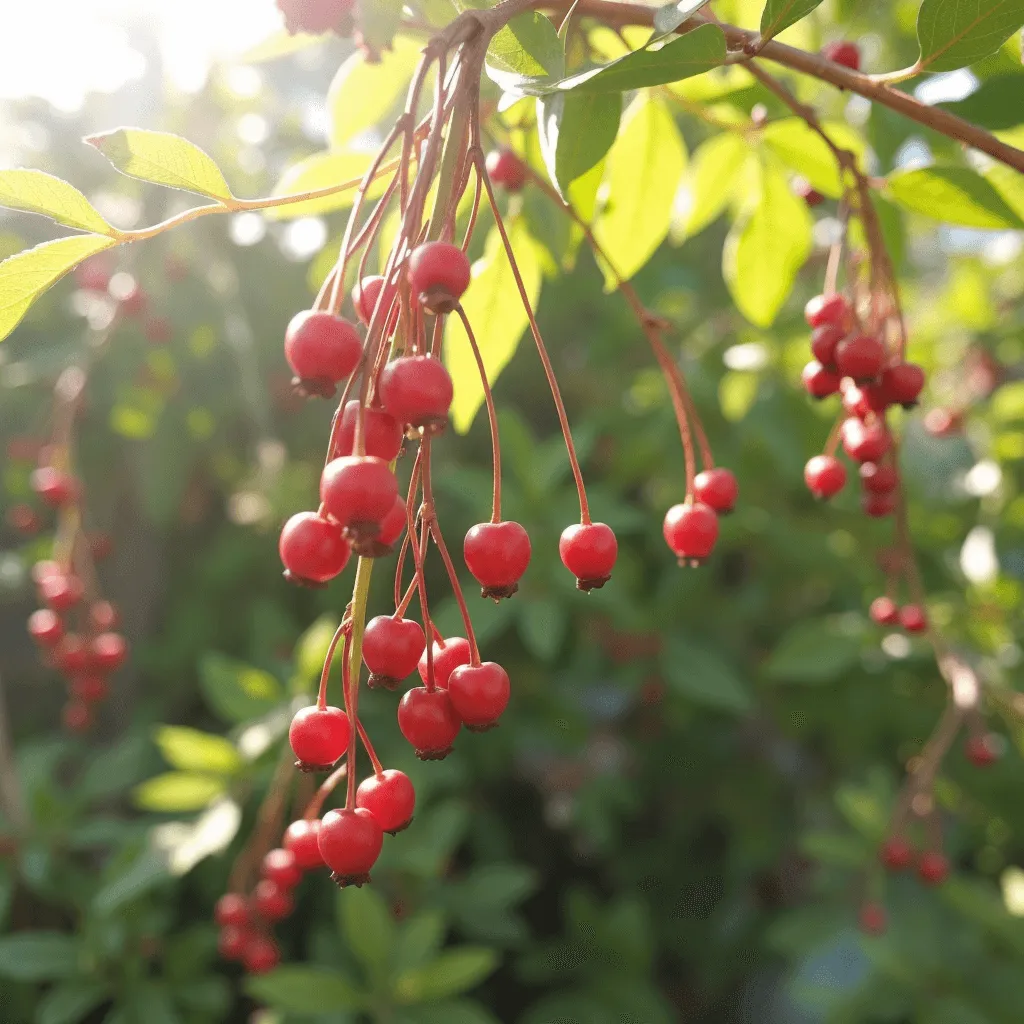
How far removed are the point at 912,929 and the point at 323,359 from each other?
2.58 meters

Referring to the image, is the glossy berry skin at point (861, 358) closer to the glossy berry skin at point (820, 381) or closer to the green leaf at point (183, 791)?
the glossy berry skin at point (820, 381)

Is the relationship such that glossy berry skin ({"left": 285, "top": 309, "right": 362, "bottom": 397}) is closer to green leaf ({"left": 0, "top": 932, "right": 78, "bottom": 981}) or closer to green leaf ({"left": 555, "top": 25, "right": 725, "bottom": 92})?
green leaf ({"left": 555, "top": 25, "right": 725, "bottom": 92})

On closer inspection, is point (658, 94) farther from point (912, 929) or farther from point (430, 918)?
point (912, 929)

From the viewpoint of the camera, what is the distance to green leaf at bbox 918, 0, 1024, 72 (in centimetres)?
74

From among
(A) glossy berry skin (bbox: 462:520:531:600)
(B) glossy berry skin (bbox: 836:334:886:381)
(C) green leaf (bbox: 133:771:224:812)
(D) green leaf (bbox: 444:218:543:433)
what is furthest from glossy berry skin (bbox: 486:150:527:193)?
(C) green leaf (bbox: 133:771:224:812)

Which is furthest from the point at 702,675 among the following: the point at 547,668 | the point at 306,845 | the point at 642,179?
the point at 306,845

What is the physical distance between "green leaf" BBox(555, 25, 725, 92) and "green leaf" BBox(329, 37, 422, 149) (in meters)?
0.63

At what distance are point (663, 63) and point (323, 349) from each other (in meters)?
0.32

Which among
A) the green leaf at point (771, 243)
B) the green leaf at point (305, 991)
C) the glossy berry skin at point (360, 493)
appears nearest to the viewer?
the glossy berry skin at point (360, 493)

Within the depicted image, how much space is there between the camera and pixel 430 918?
7.01 feet

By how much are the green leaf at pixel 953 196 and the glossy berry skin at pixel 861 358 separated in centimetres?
17

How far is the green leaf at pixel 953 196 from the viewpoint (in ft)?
3.05

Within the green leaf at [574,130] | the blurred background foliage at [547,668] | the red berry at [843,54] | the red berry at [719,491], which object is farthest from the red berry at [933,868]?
the green leaf at [574,130]

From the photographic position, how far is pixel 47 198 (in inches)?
28.3
